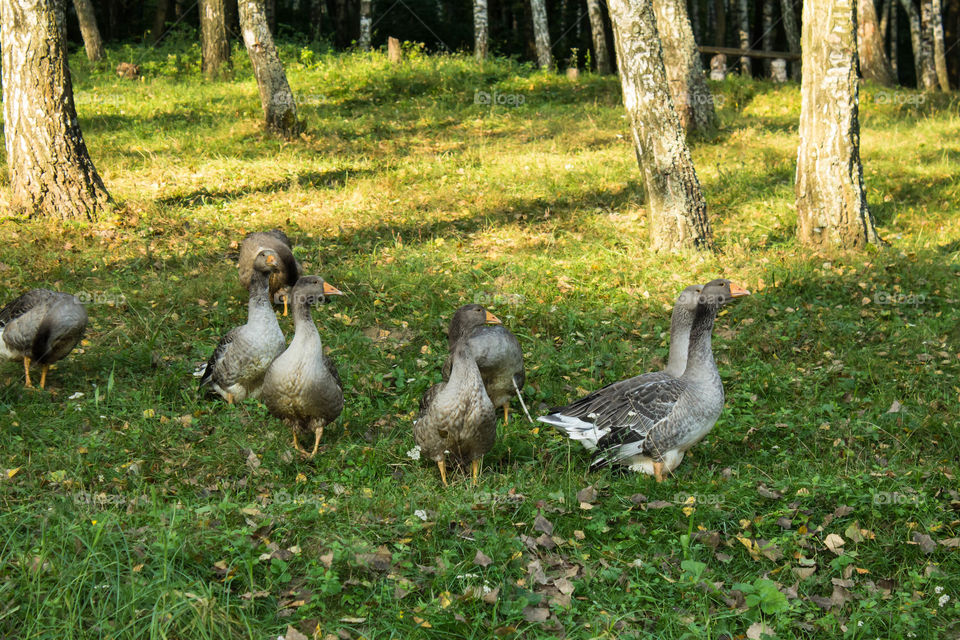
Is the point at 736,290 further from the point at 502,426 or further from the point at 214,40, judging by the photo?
the point at 214,40

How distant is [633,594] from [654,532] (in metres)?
0.61

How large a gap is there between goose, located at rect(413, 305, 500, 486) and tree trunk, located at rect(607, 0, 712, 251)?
553 centimetres

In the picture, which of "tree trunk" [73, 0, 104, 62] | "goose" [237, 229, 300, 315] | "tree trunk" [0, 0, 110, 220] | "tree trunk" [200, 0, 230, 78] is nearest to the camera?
Answer: "goose" [237, 229, 300, 315]

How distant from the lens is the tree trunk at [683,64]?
16.6 m

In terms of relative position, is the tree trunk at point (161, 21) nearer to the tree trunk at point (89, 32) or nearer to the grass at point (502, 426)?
the tree trunk at point (89, 32)

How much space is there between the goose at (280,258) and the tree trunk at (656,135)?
16.6 ft

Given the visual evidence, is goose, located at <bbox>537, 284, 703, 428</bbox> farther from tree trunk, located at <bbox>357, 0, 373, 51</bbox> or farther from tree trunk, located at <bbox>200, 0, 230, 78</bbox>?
tree trunk, located at <bbox>357, 0, 373, 51</bbox>

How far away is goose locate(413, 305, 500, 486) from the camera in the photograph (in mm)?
6367

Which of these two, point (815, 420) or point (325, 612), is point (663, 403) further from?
point (325, 612)

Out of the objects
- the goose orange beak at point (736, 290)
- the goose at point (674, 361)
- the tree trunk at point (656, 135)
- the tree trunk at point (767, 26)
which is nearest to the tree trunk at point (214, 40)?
the tree trunk at point (656, 135)

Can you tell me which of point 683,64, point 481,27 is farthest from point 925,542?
point 481,27

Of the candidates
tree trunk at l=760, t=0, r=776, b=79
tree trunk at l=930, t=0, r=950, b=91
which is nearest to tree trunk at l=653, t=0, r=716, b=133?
tree trunk at l=930, t=0, r=950, b=91

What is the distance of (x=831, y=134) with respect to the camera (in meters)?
11.0

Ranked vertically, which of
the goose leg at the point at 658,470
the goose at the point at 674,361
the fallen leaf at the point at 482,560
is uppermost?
the goose at the point at 674,361
